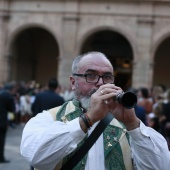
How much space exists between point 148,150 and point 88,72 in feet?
1.97

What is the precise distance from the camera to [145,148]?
254 centimetres

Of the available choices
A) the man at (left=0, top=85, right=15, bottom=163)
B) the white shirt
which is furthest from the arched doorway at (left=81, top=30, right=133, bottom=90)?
the white shirt

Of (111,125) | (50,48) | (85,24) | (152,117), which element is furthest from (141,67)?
(111,125)

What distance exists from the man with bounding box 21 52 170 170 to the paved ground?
6.96 meters

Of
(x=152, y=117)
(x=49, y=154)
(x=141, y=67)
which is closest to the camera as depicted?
(x=49, y=154)

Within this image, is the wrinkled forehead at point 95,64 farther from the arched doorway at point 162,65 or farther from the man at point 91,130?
the arched doorway at point 162,65

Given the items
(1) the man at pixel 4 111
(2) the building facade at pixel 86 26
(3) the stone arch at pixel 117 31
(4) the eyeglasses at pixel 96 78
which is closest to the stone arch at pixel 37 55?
(2) the building facade at pixel 86 26

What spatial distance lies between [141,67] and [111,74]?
2021 centimetres

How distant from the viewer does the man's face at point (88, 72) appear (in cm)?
273

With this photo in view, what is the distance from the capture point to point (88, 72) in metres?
2.78

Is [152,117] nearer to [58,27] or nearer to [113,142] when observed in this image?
[113,142]

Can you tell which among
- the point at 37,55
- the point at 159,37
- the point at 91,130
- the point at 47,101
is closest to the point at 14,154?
the point at 47,101

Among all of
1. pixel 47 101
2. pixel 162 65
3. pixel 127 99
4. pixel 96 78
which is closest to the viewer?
pixel 127 99

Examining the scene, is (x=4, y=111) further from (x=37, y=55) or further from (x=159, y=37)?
(x=37, y=55)
